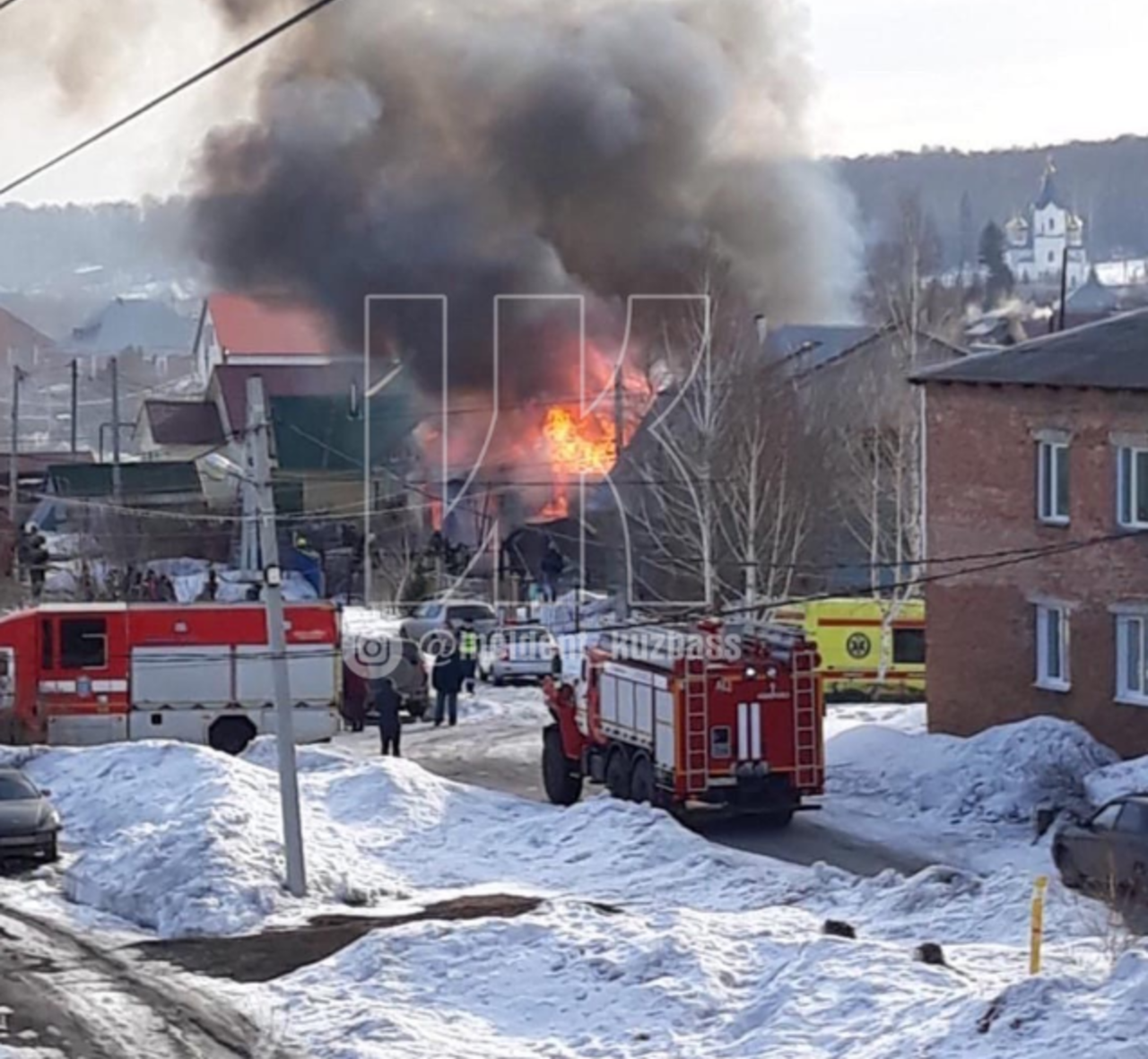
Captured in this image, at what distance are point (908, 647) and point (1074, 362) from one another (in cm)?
1221

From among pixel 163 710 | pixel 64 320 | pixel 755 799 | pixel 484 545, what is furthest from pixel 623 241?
pixel 64 320

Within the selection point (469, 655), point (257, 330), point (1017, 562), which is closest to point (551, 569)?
point (469, 655)

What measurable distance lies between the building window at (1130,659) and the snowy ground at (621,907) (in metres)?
1.24

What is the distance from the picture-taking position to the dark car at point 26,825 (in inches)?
867

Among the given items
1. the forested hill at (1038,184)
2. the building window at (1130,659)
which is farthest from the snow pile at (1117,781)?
the forested hill at (1038,184)

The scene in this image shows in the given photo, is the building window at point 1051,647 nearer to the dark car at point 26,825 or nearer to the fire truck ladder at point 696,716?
the fire truck ladder at point 696,716

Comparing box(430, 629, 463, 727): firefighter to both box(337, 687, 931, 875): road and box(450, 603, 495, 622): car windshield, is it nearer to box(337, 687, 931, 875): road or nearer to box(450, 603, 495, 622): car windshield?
box(337, 687, 931, 875): road

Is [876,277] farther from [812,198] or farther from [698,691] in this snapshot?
[698,691]

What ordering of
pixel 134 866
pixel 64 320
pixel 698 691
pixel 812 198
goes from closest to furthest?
pixel 134 866 < pixel 698 691 < pixel 812 198 < pixel 64 320

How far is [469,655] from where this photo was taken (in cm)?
3834

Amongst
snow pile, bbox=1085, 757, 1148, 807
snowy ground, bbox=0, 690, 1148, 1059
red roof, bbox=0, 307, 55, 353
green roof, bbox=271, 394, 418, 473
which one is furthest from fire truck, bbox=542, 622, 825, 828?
red roof, bbox=0, 307, 55, 353

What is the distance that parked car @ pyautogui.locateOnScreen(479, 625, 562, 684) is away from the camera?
135ft

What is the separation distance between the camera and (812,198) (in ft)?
197

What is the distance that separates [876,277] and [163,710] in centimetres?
4366
